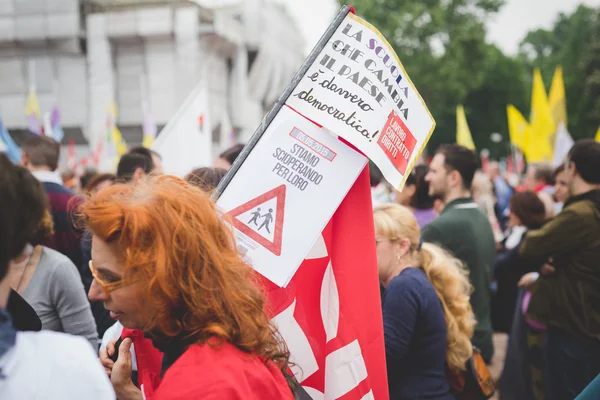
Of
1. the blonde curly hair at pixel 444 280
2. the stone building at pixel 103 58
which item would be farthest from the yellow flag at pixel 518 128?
the stone building at pixel 103 58

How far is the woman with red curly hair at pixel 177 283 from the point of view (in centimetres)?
147

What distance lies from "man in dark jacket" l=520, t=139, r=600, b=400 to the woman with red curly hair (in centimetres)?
286

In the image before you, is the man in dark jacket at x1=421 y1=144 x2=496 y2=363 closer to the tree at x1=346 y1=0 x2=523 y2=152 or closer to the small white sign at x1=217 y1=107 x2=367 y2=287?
the small white sign at x1=217 y1=107 x2=367 y2=287

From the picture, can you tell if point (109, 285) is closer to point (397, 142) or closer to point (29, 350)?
point (29, 350)

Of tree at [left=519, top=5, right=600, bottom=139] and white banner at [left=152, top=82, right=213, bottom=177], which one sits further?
tree at [left=519, top=5, right=600, bottom=139]

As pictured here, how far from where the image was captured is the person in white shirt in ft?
3.62

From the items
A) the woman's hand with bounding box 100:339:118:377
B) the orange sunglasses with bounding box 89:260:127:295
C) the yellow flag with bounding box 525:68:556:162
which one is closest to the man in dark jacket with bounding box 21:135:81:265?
the woman's hand with bounding box 100:339:118:377

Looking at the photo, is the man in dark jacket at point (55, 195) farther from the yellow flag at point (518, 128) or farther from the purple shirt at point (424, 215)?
the yellow flag at point (518, 128)

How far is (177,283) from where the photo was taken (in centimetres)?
149

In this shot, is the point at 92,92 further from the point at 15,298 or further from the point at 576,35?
the point at 576,35

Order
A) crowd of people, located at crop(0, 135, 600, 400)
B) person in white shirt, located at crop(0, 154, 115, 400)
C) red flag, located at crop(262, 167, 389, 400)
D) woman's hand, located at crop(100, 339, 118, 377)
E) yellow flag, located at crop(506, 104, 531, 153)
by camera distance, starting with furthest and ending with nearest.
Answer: yellow flag, located at crop(506, 104, 531, 153), red flag, located at crop(262, 167, 389, 400), woman's hand, located at crop(100, 339, 118, 377), crowd of people, located at crop(0, 135, 600, 400), person in white shirt, located at crop(0, 154, 115, 400)

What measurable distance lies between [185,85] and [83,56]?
4.81 m

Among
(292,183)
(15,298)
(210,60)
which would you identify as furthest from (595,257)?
(210,60)

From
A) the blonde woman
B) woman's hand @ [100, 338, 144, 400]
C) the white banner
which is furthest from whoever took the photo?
the white banner
